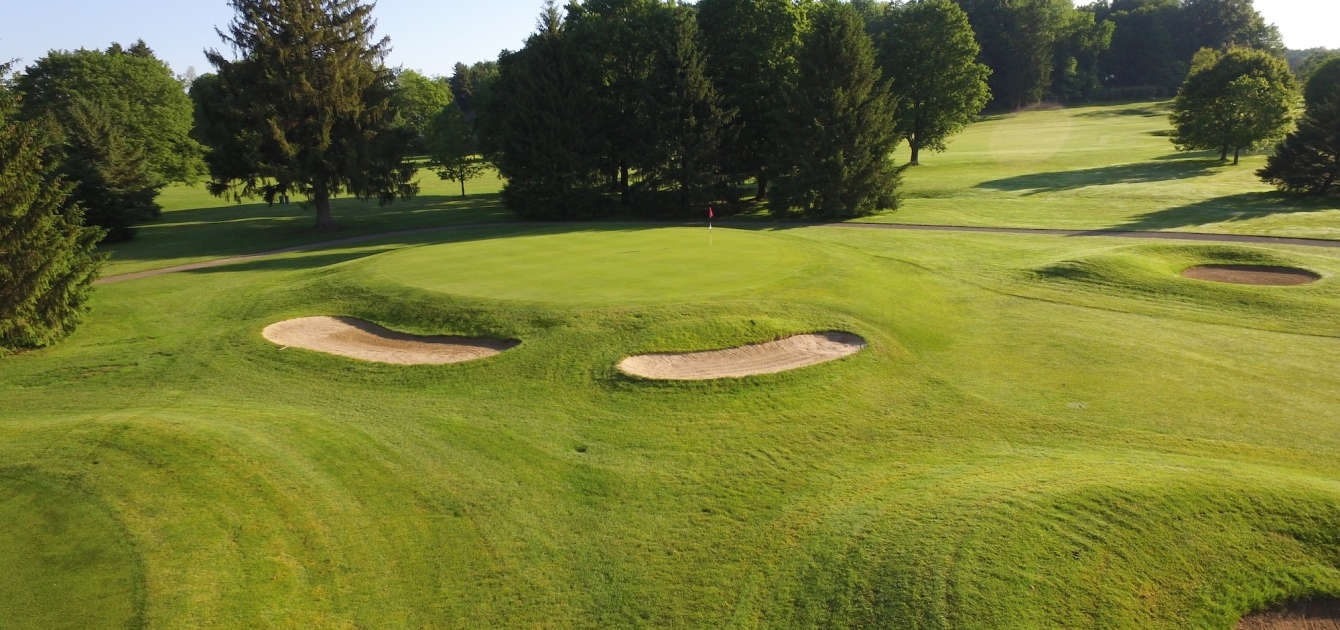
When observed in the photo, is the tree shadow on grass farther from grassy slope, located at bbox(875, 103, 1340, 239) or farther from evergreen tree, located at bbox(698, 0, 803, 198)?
evergreen tree, located at bbox(698, 0, 803, 198)

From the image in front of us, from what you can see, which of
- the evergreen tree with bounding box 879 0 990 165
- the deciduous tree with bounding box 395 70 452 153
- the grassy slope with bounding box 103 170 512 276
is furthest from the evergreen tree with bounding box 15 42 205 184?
the evergreen tree with bounding box 879 0 990 165

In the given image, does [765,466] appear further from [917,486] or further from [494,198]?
[494,198]

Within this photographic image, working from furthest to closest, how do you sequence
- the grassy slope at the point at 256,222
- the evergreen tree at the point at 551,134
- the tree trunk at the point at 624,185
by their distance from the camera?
the tree trunk at the point at 624,185, the evergreen tree at the point at 551,134, the grassy slope at the point at 256,222

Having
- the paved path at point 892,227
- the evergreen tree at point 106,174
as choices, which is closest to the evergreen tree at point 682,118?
the paved path at point 892,227

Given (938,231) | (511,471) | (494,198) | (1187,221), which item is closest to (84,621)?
(511,471)

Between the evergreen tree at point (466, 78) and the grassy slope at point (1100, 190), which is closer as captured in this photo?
the grassy slope at point (1100, 190)

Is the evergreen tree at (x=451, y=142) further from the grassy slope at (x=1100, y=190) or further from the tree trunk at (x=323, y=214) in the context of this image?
the grassy slope at (x=1100, y=190)
